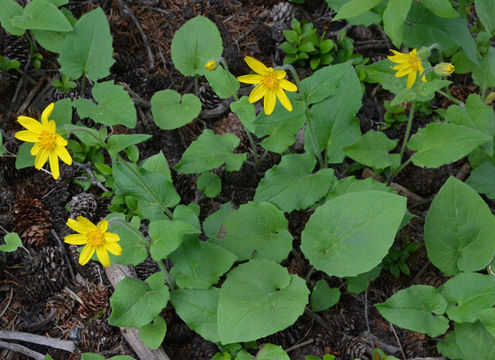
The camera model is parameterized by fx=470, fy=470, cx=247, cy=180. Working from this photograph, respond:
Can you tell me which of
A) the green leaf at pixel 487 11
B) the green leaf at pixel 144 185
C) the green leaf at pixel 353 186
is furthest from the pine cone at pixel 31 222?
the green leaf at pixel 487 11

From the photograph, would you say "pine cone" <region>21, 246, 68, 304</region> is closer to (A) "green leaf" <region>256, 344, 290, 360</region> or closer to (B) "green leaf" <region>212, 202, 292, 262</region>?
(B) "green leaf" <region>212, 202, 292, 262</region>

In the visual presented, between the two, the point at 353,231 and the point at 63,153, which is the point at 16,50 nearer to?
the point at 63,153

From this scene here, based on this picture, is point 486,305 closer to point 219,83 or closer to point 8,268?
point 219,83

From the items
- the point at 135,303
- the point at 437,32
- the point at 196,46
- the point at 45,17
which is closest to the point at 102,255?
the point at 135,303

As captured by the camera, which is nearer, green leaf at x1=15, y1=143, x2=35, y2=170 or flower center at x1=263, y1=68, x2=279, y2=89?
flower center at x1=263, y1=68, x2=279, y2=89

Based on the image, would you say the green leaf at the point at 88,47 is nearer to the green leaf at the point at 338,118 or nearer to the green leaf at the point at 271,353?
the green leaf at the point at 338,118

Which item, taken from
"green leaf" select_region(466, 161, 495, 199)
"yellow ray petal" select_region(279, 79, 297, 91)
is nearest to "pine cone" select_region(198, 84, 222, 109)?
"yellow ray petal" select_region(279, 79, 297, 91)
